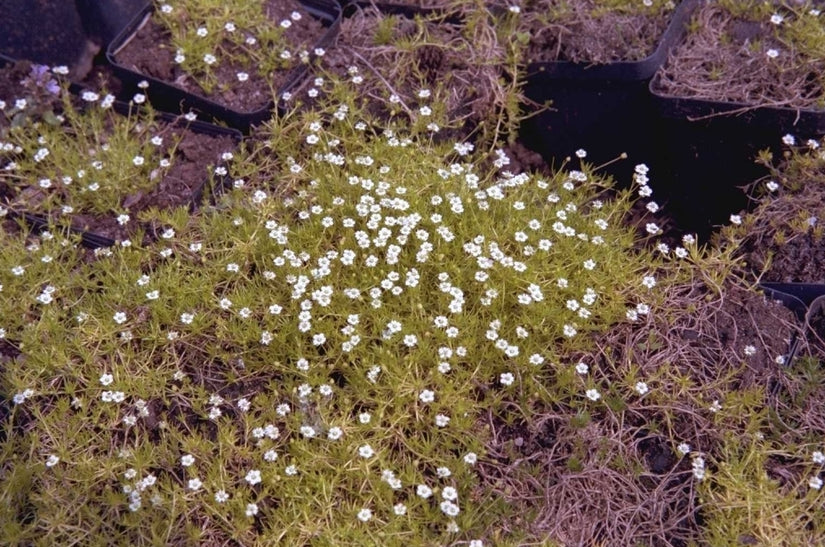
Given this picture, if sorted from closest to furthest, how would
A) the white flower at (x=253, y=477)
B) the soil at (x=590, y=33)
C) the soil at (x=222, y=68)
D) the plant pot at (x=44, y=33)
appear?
the white flower at (x=253, y=477)
the soil at (x=590, y=33)
the soil at (x=222, y=68)
the plant pot at (x=44, y=33)

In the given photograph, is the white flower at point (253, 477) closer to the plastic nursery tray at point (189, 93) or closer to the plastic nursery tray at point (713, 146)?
the plastic nursery tray at point (189, 93)

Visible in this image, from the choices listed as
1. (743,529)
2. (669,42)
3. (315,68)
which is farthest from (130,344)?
(669,42)

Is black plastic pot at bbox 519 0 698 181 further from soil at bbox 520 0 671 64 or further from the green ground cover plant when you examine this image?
the green ground cover plant

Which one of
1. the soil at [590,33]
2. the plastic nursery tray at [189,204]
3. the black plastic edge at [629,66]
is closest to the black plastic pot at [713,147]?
the black plastic edge at [629,66]

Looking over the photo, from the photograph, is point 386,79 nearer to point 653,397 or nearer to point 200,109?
point 200,109

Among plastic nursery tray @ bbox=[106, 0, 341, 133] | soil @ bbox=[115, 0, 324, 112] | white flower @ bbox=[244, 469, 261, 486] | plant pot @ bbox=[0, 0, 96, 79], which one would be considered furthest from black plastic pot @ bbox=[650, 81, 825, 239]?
plant pot @ bbox=[0, 0, 96, 79]
